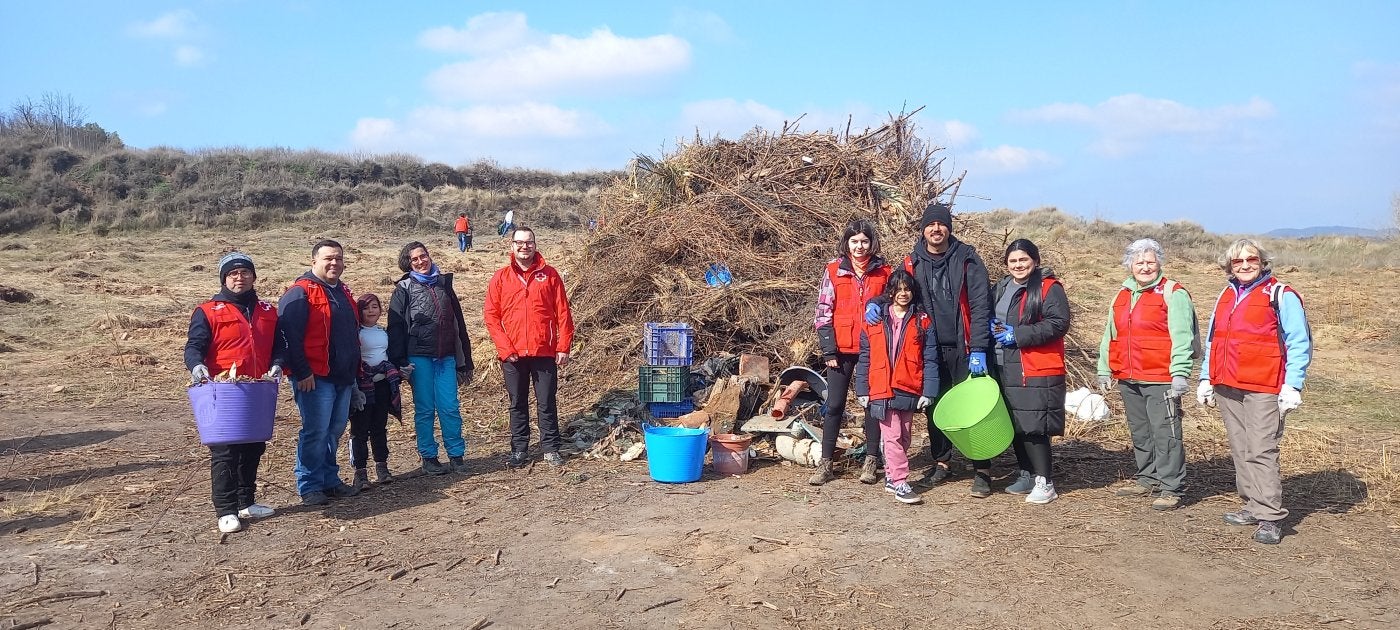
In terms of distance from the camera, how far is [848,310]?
5.53 metres

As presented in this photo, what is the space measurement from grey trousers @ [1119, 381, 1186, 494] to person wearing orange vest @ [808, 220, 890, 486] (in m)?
1.53

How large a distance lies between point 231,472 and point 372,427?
1177mm

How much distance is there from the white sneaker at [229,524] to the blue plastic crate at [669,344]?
3.38m

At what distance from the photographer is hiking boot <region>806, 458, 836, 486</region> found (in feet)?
18.9

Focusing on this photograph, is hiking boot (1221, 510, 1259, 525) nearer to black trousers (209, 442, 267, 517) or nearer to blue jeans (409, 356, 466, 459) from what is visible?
blue jeans (409, 356, 466, 459)

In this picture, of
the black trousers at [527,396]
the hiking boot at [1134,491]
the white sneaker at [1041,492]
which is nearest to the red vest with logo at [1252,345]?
the hiking boot at [1134,491]

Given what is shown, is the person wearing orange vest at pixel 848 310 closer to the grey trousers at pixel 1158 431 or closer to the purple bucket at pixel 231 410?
the grey trousers at pixel 1158 431

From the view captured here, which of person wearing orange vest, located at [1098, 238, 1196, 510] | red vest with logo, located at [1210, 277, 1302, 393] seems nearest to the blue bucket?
person wearing orange vest, located at [1098, 238, 1196, 510]

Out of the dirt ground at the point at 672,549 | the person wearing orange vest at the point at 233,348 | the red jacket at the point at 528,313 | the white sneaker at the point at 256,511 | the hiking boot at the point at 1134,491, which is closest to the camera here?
the dirt ground at the point at 672,549

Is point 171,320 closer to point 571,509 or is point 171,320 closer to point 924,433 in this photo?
point 571,509

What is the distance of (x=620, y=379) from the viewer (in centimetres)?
844

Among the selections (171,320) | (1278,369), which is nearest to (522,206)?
(171,320)

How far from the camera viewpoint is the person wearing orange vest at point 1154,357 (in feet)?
16.2

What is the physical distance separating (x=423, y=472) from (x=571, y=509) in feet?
4.95
